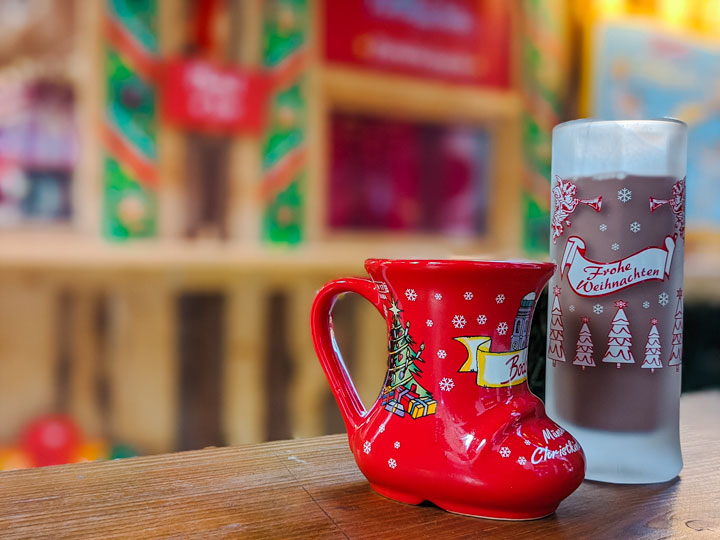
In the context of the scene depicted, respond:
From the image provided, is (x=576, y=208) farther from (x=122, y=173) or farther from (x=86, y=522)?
(x=122, y=173)

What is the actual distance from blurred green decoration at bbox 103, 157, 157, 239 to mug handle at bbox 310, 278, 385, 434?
1316 millimetres

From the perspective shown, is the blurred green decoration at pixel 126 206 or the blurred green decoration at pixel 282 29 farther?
the blurred green decoration at pixel 282 29

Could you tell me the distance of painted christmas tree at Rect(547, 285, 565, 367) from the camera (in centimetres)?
54

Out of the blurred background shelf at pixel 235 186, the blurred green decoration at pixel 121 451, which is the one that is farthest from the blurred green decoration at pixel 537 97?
the blurred green decoration at pixel 121 451

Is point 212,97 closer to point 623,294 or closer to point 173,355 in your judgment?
point 173,355

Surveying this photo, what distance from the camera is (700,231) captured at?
2684 mm

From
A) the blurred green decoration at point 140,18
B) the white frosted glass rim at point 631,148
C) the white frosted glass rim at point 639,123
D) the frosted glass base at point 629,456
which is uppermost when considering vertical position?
the blurred green decoration at point 140,18

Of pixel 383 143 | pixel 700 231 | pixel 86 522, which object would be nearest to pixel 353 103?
pixel 383 143

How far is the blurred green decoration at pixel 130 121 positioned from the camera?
1705 millimetres

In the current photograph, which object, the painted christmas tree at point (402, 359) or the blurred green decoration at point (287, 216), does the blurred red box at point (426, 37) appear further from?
the painted christmas tree at point (402, 359)

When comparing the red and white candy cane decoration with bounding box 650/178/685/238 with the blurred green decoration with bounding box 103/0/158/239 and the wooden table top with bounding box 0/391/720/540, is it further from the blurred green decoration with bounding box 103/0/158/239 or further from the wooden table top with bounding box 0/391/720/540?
the blurred green decoration with bounding box 103/0/158/239

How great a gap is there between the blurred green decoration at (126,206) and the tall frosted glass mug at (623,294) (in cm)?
140

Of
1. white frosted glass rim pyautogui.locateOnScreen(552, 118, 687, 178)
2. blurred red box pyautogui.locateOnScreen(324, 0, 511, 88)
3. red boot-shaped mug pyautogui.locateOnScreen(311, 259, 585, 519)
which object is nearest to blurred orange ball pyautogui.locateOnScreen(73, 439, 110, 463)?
blurred red box pyautogui.locateOnScreen(324, 0, 511, 88)

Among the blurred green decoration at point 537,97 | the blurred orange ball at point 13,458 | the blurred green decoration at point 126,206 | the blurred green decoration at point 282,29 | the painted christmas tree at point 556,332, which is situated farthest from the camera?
the blurred green decoration at point 537,97
